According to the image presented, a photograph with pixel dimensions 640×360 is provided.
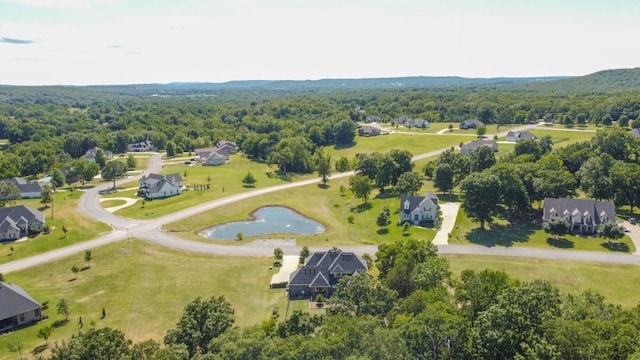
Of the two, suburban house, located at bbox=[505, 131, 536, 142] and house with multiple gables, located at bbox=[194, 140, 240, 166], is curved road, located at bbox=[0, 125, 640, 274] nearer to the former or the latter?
house with multiple gables, located at bbox=[194, 140, 240, 166]

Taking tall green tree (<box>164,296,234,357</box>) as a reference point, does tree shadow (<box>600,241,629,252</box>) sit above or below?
below

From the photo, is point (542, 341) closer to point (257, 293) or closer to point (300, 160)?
point (257, 293)

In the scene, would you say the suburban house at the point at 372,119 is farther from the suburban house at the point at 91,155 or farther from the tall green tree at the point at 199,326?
the tall green tree at the point at 199,326

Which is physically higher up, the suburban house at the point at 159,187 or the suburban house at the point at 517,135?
the suburban house at the point at 517,135

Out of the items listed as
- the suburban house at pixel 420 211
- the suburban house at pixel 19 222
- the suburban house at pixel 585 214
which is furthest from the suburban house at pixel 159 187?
the suburban house at pixel 585 214

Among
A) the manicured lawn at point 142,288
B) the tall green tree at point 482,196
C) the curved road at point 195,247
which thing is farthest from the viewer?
the tall green tree at point 482,196

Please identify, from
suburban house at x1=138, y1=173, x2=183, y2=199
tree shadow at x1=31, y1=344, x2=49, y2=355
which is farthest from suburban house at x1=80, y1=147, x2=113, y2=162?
tree shadow at x1=31, y1=344, x2=49, y2=355
